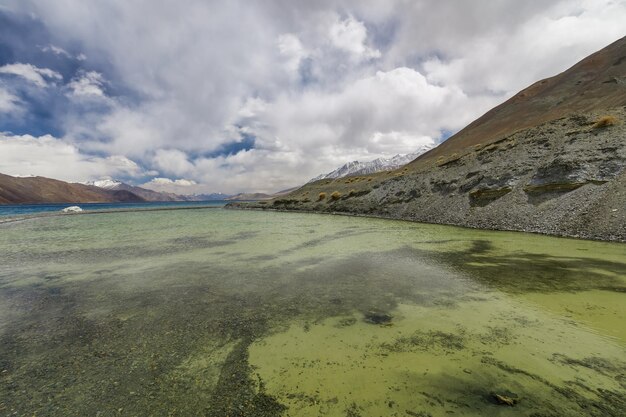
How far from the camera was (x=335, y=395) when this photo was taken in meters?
4.85

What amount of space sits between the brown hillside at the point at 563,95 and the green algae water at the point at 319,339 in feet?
158

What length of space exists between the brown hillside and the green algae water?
48.3 m

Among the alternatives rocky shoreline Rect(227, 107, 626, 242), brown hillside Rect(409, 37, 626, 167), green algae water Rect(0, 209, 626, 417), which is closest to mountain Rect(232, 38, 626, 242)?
rocky shoreline Rect(227, 107, 626, 242)

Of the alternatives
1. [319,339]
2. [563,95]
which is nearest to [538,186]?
[319,339]

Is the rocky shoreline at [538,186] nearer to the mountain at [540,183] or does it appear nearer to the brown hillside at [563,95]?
the mountain at [540,183]

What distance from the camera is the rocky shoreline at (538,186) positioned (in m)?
21.8

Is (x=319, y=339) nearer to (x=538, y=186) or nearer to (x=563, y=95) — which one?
(x=538, y=186)

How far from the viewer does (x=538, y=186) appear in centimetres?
2767

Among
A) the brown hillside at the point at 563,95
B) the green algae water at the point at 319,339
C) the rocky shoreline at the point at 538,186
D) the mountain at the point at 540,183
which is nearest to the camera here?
the green algae water at the point at 319,339

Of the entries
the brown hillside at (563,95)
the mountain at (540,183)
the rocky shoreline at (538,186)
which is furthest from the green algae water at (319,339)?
the brown hillside at (563,95)

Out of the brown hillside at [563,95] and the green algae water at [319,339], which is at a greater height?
the brown hillside at [563,95]

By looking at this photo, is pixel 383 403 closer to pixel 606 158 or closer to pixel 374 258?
pixel 374 258

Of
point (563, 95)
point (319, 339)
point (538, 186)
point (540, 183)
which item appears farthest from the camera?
point (563, 95)

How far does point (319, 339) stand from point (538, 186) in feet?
103
